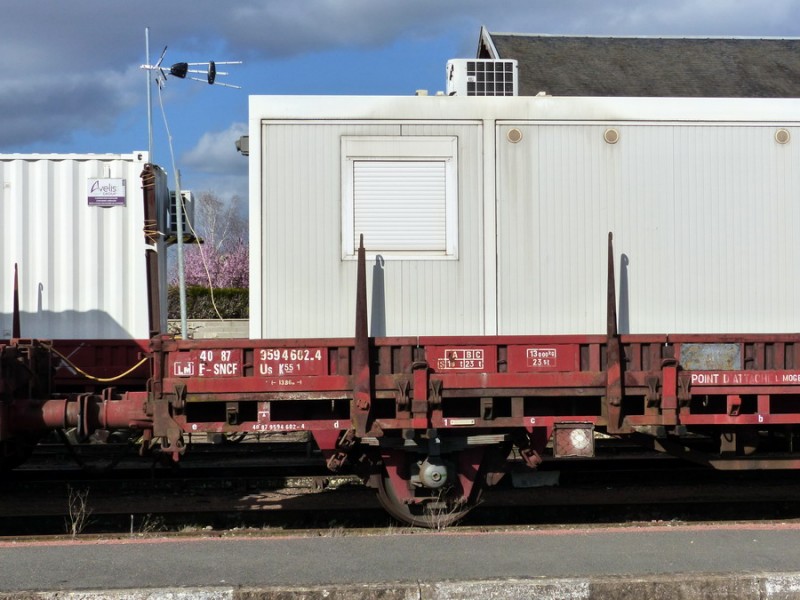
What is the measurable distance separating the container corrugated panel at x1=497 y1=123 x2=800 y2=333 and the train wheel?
1.23 meters

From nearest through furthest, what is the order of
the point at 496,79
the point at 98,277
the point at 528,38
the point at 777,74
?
the point at 496,79, the point at 98,277, the point at 777,74, the point at 528,38

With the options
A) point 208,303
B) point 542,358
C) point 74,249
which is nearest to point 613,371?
point 542,358

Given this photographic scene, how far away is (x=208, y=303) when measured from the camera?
29.6 meters

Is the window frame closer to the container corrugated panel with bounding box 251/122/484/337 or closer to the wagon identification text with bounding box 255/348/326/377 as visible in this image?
the container corrugated panel with bounding box 251/122/484/337

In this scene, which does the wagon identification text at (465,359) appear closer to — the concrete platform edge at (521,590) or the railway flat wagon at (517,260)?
the railway flat wagon at (517,260)

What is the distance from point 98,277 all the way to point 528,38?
23.4 meters

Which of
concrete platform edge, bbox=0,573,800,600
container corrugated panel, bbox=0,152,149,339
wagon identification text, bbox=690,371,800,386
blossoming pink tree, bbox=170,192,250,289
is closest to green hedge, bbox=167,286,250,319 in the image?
blossoming pink tree, bbox=170,192,250,289

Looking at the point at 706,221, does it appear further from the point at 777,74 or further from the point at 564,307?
the point at 777,74

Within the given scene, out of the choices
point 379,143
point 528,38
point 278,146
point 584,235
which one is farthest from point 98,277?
point 528,38

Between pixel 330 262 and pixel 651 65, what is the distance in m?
23.9

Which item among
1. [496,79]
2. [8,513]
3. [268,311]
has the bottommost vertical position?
[8,513]

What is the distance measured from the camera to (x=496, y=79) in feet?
26.7

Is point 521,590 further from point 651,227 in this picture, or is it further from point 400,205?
point 651,227

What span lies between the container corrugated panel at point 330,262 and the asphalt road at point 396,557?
5.87 ft
